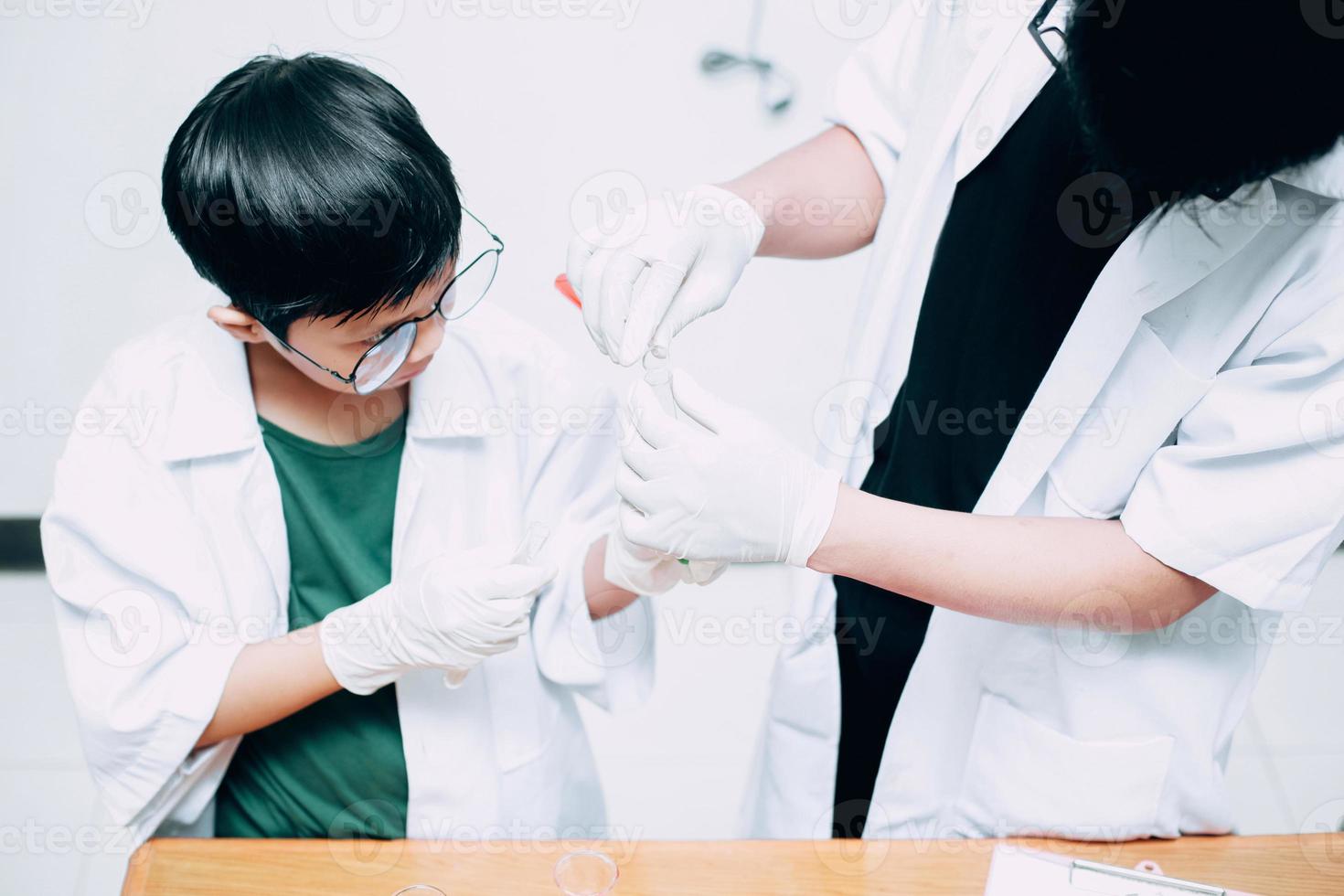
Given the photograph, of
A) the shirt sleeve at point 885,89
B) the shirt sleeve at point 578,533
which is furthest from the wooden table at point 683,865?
the shirt sleeve at point 885,89

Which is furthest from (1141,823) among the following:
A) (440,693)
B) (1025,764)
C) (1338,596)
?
(1338,596)

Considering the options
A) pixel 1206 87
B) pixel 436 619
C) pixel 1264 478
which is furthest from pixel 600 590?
pixel 1206 87

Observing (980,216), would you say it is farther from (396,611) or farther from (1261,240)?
(396,611)

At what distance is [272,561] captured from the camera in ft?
4.19

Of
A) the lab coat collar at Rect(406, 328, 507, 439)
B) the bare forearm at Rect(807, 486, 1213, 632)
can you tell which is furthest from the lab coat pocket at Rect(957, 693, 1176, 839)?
the lab coat collar at Rect(406, 328, 507, 439)

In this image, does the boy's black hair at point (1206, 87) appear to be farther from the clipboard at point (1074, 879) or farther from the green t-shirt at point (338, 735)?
the green t-shirt at point (338, 735)

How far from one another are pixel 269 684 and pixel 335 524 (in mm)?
215

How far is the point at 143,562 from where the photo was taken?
3.85 ft

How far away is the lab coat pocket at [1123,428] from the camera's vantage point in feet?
3.68

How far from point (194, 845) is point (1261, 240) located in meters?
1.33

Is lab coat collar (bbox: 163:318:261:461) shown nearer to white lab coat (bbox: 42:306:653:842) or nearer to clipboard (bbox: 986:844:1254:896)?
white lab coat (bbox: 42:306:653:842)

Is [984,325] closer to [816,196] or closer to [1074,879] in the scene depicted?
[816,196]

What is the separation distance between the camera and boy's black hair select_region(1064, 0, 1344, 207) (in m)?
0.81

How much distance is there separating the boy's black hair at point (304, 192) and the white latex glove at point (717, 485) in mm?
313
